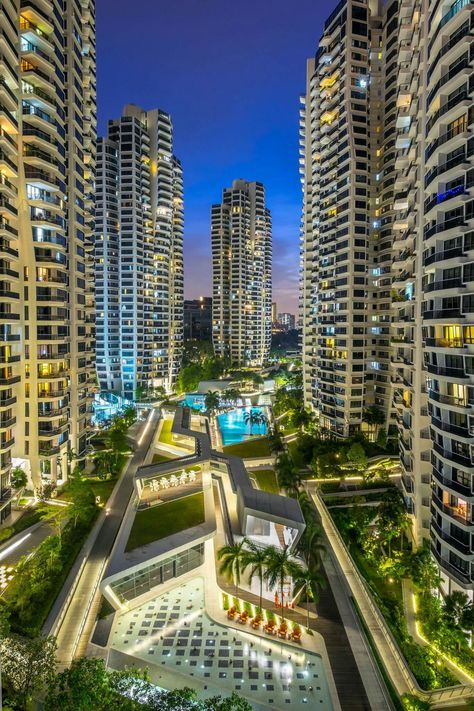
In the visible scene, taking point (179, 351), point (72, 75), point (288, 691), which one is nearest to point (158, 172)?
point (179, 351)

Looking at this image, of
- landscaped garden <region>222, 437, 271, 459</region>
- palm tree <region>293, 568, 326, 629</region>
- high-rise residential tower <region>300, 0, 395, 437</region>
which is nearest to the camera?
palm tree <region>293, 568, 326, 629</region>

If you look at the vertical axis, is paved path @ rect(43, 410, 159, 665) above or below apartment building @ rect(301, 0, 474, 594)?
below

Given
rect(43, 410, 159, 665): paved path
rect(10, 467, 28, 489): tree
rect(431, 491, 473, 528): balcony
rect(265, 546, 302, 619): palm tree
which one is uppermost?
rect(431, 491, 473, 528): balcony

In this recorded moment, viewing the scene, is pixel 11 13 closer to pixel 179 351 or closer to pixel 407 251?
pixel 407 251

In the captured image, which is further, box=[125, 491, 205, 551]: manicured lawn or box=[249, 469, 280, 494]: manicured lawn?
box=[249, 469, 280, 494]: manicured lawn

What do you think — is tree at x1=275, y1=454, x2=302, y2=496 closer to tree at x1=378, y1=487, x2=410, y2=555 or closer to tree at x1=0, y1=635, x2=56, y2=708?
tree at x1=378, y1=487, x2=410, y2=555

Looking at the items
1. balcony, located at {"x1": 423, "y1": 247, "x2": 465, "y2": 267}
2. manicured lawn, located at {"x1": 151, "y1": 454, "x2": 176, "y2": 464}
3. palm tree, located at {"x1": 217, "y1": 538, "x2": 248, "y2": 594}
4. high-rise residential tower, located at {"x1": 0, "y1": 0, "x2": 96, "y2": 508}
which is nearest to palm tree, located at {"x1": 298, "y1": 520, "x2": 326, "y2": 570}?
palm tree, located at {"x1": 217, "y1": 538, "x2": 248, "y2": 594}

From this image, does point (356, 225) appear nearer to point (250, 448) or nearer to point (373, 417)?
point (373, 417)

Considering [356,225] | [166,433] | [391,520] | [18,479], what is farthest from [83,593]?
[356,225]
